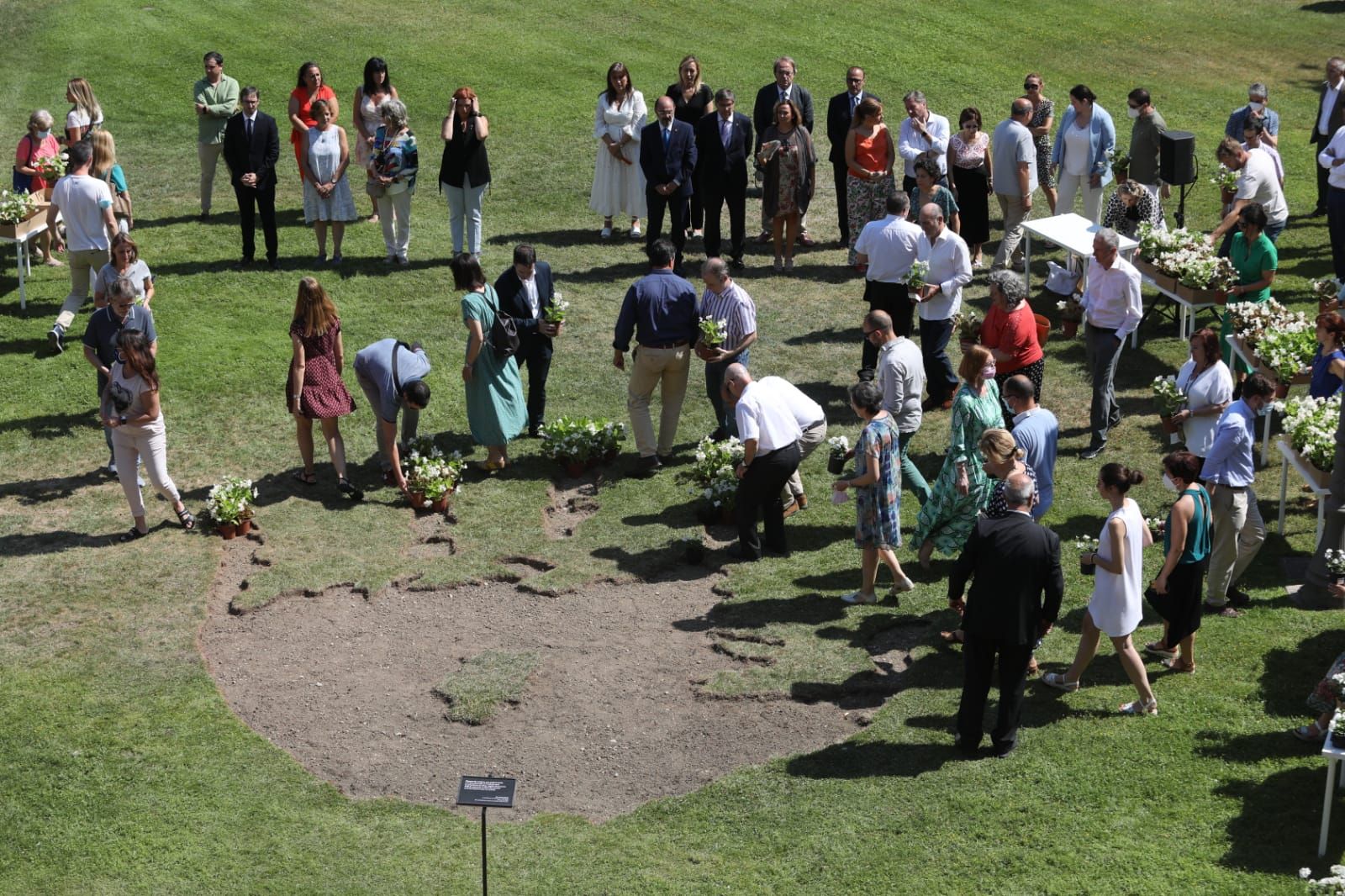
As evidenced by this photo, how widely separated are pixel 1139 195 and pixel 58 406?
11107mm

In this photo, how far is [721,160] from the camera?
1792 centimetres

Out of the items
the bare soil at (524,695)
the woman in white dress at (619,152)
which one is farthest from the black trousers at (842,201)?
the bare soil at (524,695)

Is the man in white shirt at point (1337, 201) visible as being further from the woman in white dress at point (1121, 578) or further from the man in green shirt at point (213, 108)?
the man in green shirt at point (213, 108)

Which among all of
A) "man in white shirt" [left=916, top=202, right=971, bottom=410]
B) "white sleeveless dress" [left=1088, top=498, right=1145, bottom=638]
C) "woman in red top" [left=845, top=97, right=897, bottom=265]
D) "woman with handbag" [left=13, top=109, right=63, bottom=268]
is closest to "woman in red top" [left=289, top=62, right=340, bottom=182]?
"woman with handbag" [left=13, top=109, right=63, bottom=268]

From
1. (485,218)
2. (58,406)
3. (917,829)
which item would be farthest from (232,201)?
(917,829)

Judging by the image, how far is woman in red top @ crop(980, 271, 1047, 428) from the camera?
1330 centimetres

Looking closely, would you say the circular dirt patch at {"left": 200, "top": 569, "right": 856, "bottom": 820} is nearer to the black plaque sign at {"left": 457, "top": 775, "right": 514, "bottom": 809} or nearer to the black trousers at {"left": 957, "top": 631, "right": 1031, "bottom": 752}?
the black trousers at {"left": 957, "top": 631, "right": 1031, "bottom": 752}

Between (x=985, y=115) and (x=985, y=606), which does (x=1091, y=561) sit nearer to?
(x=985, y=606)

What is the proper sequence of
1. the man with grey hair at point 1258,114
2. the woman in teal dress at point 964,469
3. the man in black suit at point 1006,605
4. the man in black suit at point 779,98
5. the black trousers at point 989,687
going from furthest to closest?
the man with grey hair at point 1258,114 < the man in black suit at point 779,98 < the woman in teal dress at point 964,469 < the black trousers at point 989,687 < the man in black suit at point 1006,605

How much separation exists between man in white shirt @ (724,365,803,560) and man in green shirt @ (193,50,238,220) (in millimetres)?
9626

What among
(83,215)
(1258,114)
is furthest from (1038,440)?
(83,215)

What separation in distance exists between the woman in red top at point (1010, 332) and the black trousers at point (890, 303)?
60.8 inches

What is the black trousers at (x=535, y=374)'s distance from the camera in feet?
46.8

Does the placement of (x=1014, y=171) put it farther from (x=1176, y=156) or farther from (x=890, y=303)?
(x=890, y=303)
